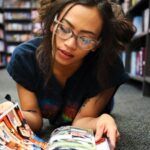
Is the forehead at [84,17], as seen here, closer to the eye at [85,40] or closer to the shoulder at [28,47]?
the eye at [85,40]

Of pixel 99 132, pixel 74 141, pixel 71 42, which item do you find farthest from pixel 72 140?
pixel 71 42

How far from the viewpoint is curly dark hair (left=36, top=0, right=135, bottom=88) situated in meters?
0.84

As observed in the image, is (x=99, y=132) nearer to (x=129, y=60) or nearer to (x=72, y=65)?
(x=72, y=65)

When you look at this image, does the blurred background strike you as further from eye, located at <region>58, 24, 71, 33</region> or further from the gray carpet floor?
eye, located at <region>58, 24, 71, 33</region>

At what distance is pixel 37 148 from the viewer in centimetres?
67

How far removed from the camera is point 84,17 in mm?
779

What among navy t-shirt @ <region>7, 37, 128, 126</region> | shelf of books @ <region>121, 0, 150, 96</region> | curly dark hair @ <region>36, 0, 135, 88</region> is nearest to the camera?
curly dark hair @ <region>36, 0, 135, 88</region>

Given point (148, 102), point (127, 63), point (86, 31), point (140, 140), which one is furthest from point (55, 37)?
point (127, 63)

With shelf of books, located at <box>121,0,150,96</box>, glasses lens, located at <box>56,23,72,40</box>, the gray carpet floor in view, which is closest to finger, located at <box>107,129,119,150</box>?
the gray carpet floor

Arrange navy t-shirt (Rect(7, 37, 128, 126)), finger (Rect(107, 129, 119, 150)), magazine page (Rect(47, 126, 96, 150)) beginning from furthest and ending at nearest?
navy t-shirt (Rect(7, 37, 128, 126)) → finger (Rect(107, 129, 119, 150)) → magazine page (Rect(47, 126, 96, 150))

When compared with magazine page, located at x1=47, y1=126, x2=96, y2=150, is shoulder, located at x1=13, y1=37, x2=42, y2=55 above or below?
above

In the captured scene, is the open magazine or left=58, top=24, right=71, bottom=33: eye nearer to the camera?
the open magazine

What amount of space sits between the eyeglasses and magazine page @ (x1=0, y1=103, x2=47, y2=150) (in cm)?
20

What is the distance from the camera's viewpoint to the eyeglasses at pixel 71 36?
775mm
